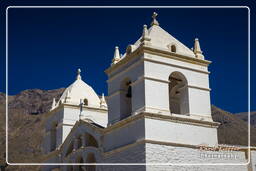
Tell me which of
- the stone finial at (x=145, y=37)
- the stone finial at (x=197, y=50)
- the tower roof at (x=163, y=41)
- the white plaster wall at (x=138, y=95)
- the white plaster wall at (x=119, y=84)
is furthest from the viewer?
the stone finial at (x=197, y=50)

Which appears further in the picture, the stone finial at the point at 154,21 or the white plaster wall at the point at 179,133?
the stone finial at the point at 154,21

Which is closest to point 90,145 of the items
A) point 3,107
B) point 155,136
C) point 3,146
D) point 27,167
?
point 155,136

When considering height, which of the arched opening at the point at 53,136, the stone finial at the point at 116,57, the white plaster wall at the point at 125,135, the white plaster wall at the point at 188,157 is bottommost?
the white plaster wall at the point at 188,157

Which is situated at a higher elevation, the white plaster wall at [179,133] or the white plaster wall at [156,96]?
the white plaster wall at [156,96]

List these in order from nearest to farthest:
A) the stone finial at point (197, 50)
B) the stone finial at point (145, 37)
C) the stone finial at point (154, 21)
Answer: the stone finial at point (145, 37) → the stone finial at point (197, 50) → the stone finial at point (154, 21)

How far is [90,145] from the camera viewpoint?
25.3 meters

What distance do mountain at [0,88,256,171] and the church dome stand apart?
3406cm

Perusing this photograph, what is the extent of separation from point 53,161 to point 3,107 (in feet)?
282

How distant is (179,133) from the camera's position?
20719mm

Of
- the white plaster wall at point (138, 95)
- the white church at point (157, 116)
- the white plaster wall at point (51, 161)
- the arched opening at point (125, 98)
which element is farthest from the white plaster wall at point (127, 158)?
the white plaster wall at point (51, 161)

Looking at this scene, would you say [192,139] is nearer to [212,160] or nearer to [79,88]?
[212,160]

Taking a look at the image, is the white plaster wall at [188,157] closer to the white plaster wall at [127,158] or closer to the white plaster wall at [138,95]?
the white plaster wall at [127,158]

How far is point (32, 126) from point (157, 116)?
3521 inches

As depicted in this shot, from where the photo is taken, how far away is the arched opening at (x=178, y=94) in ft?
71.9
